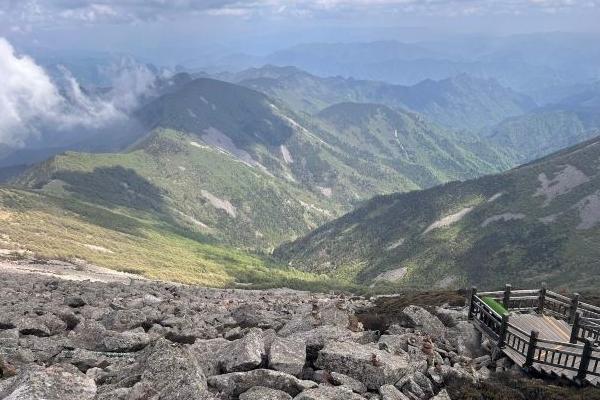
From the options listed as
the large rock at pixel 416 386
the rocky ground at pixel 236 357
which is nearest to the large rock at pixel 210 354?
the rocky ground at pixel 236 357

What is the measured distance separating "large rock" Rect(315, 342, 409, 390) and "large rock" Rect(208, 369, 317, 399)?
8.18 feet

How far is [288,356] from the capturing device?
75.6 feet

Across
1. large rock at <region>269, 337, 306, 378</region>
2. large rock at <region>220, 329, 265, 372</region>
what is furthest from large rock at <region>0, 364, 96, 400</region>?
large rock at <region>269, 337, 306, 378</region>

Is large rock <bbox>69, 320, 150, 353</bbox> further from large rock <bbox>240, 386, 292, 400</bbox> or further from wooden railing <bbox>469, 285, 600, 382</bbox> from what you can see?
wooden railing <bbox>469, 285, 600, 382</bbox>

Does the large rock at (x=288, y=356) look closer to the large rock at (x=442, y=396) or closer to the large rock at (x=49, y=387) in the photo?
the large rock at (x=442, y=396)

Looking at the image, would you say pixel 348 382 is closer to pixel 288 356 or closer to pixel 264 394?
pixel 288 356

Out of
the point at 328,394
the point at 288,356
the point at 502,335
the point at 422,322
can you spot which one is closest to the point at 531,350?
the point at 502,335

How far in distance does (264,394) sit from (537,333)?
52.4 feet

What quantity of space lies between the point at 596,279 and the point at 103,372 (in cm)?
16069

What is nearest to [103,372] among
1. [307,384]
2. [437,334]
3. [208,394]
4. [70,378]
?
[70,378]

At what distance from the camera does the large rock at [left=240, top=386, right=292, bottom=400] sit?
63.3 feet

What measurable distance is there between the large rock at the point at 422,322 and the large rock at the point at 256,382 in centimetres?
1292

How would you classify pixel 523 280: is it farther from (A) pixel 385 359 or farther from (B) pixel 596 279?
(A) pixel 385 359

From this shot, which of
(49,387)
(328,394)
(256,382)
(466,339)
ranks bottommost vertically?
(49,387)
